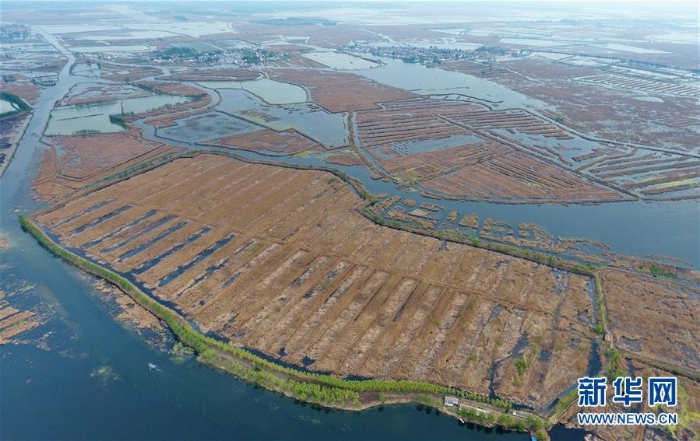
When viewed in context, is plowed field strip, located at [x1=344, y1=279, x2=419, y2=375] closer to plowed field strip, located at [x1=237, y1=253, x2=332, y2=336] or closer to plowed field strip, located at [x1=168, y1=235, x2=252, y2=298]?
plowed field strip, located at [x1=237, y1=253, x2=332, y2=336]

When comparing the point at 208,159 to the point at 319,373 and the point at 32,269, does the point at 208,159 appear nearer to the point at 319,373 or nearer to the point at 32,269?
the point at 32,269

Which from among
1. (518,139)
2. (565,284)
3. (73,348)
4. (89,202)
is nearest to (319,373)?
(73,348)

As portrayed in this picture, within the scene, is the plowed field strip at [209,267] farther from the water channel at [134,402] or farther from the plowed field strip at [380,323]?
the plowed field strip at [380,323]

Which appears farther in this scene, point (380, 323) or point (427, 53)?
point (427, 53)

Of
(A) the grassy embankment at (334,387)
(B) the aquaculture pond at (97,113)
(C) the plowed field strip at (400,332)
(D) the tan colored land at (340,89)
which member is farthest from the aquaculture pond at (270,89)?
(A) the grassy embankment at (334,387)

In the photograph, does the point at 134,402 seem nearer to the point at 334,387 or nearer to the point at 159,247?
the point at 334,387

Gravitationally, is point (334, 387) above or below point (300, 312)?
below

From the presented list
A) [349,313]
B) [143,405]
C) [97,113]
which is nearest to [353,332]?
[349,313]
